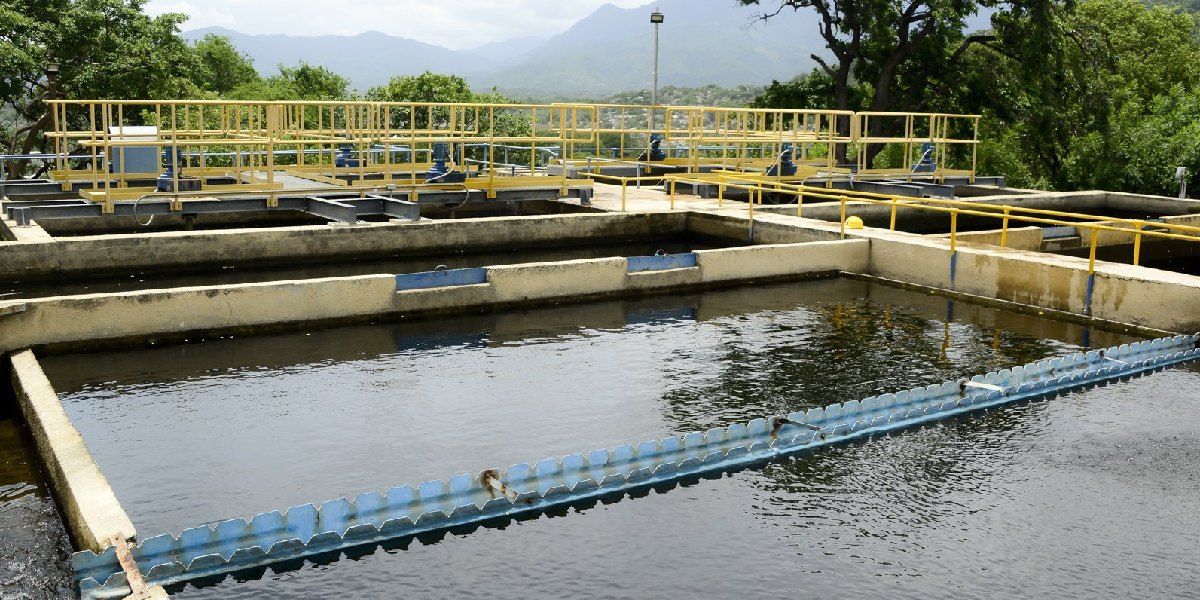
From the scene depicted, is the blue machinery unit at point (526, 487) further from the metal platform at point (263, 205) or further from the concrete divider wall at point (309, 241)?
the metal platform at point (263, 205)

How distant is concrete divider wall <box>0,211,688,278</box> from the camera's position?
1664cm

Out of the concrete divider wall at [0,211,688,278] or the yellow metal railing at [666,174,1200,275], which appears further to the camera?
the concrete divider wall at [0,211,688,278]

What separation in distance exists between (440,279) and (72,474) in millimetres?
7417

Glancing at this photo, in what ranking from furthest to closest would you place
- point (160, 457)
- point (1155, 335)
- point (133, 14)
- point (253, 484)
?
point (133, 14) → point (1155, 335) → point (160, 457) → point (253, 484)

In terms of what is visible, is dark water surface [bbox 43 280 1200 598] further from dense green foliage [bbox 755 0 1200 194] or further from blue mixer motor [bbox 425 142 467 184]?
dense green foliage [bbox 755 0 1200 194]

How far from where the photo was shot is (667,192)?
26.8m

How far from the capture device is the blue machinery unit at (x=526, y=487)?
728 centimetres

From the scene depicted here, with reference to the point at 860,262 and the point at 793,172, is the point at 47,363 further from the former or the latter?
the point at 793,172

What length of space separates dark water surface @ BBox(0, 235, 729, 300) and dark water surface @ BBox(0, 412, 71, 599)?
687 centimetres

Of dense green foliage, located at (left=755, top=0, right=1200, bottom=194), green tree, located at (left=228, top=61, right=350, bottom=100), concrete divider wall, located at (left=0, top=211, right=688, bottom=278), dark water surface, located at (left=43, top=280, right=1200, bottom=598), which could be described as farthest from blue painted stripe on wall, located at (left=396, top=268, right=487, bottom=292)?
green tree, located at (left=228, top=61, right=350, bottom=100)

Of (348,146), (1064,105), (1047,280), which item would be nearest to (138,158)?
(348,146)

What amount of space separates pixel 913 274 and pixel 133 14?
90.7ft

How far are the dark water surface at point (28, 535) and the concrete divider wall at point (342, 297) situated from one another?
3.01 meters

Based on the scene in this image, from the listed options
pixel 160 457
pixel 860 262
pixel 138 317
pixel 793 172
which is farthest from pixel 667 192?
pixel 160 457
